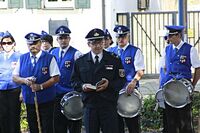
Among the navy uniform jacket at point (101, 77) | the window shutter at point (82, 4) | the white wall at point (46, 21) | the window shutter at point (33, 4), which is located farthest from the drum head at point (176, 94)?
the window shutter at point (33, 4)

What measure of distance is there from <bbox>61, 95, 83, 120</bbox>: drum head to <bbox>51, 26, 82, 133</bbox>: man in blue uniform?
30 centimetres

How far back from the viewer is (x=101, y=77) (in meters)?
7.14

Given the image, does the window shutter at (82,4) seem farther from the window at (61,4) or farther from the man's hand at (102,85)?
the man's hand at (102,85)

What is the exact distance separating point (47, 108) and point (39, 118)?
0.21m

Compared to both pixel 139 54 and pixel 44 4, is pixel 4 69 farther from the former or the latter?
pixel 44 4

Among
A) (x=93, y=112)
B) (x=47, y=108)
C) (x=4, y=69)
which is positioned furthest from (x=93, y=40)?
(x=4, y=69)

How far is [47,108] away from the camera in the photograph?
8102mm

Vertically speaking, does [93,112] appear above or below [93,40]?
below

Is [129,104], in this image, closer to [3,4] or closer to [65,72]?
[65,72]

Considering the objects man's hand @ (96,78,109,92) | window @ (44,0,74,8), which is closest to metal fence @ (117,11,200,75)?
window @ (44,0,74,8)

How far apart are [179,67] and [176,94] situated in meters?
0.43

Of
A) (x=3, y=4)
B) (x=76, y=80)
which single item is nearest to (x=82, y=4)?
(x=3, y=4)

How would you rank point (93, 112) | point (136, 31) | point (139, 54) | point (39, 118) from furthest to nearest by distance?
point (136, 31) → point (139, 54) → point (39, 118) → point (93, 112)

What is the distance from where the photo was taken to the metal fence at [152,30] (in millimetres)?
17938
